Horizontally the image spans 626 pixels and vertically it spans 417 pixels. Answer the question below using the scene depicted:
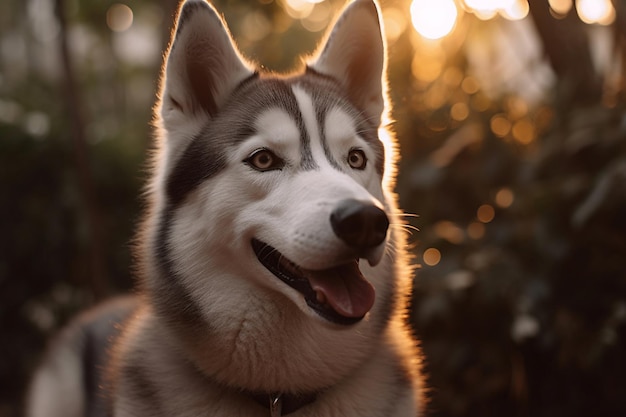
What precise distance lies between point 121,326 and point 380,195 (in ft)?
4.95

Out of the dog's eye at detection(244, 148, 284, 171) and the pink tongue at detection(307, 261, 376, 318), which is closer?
the pink tongue at detection(307, 261, 376, 318)

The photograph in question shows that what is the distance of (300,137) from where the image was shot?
2689mm

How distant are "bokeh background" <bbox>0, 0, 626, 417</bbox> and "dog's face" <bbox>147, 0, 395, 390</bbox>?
0.70 meters

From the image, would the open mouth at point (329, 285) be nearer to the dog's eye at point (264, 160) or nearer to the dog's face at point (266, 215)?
the dog's face at point (266, 215)

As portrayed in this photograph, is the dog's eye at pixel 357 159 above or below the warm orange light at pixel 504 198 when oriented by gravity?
above

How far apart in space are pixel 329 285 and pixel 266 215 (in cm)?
36

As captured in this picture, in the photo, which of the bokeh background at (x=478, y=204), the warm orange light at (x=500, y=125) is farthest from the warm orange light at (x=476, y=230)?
the warm orange light at (x=500, y=125)

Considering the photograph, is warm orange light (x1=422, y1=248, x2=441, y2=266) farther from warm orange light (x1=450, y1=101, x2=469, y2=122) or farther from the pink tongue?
the pink tongue

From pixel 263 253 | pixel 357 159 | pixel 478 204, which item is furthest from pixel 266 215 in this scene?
pixel 478 204

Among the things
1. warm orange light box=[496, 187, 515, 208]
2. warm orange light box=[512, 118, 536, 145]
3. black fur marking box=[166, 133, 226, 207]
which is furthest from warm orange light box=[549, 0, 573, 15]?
black fur marking box=[166, 133, 226, 207]

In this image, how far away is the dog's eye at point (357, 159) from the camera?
2818 millimetres

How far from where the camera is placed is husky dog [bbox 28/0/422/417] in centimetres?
241

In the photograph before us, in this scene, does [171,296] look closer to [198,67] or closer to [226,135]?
[226,135]

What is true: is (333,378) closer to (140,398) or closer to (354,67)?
(140,398)
